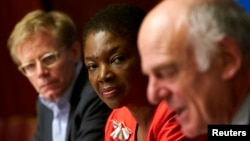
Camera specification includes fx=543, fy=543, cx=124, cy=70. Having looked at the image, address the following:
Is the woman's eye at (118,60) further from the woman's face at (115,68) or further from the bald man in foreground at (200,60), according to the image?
the bald man in foreground at (200,60)

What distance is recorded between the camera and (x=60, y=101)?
2221mm

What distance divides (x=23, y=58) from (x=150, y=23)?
4.17ft

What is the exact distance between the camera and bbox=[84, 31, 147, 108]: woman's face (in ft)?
4.81

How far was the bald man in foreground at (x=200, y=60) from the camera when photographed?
1.06 meters

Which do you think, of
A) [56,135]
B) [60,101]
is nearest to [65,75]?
[60,101]

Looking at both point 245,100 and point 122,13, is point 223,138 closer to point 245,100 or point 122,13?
point 245,100

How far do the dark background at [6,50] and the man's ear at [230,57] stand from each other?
1861 mm

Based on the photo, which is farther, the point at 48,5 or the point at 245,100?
the point at 48,5

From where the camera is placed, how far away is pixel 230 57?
1.07m

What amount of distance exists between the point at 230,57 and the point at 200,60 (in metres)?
0.06

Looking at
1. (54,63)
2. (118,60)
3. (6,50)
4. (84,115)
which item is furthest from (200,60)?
(6,50)

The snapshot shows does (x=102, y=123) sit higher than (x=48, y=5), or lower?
lower

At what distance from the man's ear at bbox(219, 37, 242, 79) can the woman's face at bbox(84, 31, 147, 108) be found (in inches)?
17.1

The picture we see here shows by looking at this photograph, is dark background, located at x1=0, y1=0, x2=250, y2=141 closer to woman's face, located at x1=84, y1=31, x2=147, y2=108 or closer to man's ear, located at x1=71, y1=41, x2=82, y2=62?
man's ear, located at x1=71, y1=41, x2=82, y2=62
